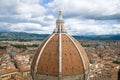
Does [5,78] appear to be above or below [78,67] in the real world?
below

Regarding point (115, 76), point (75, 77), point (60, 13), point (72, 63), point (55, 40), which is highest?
point (60, 13)

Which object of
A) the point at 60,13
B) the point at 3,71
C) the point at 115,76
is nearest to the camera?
the point at 60,13

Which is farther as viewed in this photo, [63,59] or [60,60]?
[63,59]

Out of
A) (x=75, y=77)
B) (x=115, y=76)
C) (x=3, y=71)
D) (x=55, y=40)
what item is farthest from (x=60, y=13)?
(x=3, y=71)

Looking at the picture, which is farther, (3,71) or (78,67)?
(3,71)

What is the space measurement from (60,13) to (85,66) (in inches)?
250

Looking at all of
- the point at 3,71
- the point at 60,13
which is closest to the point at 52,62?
the point at 60,13

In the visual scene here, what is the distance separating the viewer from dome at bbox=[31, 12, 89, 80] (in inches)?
869

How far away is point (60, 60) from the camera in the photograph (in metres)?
→ 21.9

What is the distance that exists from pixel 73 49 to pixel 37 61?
3.81 m

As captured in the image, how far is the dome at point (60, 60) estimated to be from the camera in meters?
22.1

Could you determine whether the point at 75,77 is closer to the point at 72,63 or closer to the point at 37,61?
the point at 72,63

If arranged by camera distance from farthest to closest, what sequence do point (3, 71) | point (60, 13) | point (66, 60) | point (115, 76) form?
point (3, 71) < point (115, 76) < point (60, 13) < point (66, 60)

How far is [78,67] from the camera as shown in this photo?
74.1ft
